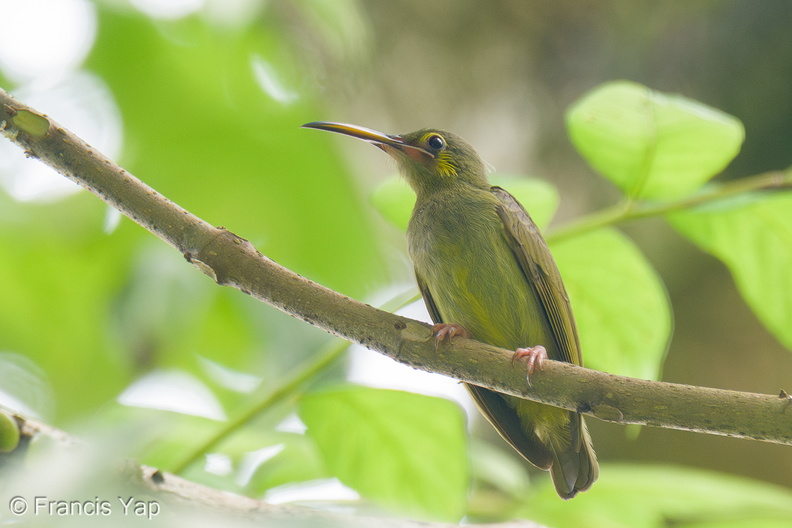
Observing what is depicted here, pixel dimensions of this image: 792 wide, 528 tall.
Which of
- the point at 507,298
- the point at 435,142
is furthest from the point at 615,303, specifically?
the point at 435,142

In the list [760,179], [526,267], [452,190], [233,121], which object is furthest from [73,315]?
[760,179]

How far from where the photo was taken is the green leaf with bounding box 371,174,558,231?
2779 mm

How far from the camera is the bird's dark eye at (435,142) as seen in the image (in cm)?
401

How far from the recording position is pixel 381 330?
227 centimetres

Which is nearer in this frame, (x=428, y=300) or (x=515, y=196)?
(x=515, y=196)

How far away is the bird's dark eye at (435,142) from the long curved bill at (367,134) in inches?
2.0

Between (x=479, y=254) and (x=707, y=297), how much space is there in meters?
2.26

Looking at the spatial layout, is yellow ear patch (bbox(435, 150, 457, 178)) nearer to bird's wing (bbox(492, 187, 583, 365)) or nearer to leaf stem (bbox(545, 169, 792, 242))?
bird's wing (bbox(492, 187, 583, 365))

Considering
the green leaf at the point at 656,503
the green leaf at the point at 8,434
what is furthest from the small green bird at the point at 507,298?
the green leaf at the point at 8,434

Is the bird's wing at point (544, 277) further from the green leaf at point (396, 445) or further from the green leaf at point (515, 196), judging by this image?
the green leaf at point (396, 445)

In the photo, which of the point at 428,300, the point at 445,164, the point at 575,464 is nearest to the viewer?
the point at 575,464

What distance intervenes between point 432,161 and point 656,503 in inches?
79.1

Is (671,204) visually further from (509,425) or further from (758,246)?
(509,425)

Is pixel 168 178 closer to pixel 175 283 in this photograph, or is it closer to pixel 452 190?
pixel 175 283
